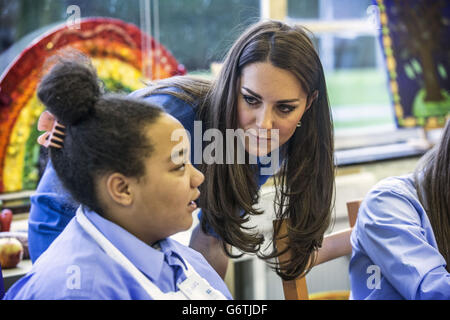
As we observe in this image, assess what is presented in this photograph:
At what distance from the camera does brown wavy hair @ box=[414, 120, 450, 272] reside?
1290mm

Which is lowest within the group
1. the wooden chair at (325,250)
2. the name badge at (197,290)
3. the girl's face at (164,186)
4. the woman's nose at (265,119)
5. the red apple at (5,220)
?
the wooden chair at (325,250)

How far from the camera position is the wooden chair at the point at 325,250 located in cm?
134

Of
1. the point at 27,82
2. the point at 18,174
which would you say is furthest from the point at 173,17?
the point at 18,174

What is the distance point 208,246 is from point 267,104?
0.44 metres

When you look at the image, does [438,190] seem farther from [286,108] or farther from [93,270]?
[93,270]

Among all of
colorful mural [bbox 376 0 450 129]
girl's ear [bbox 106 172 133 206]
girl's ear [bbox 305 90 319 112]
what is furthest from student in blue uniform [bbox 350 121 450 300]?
colorful mural [bbox 376 0 450 129]

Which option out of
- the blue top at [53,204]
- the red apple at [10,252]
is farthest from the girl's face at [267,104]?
the red apple at [10,252]

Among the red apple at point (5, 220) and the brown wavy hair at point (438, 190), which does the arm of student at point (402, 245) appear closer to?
the brown wavy hair at point (438, 190)

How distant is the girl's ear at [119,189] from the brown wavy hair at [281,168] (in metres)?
0.41

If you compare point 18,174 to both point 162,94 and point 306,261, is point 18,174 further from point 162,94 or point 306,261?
point 306,261

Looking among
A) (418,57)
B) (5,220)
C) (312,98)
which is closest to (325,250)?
(312,98)

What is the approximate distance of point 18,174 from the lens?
1.90 meters

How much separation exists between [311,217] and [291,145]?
18 cm
